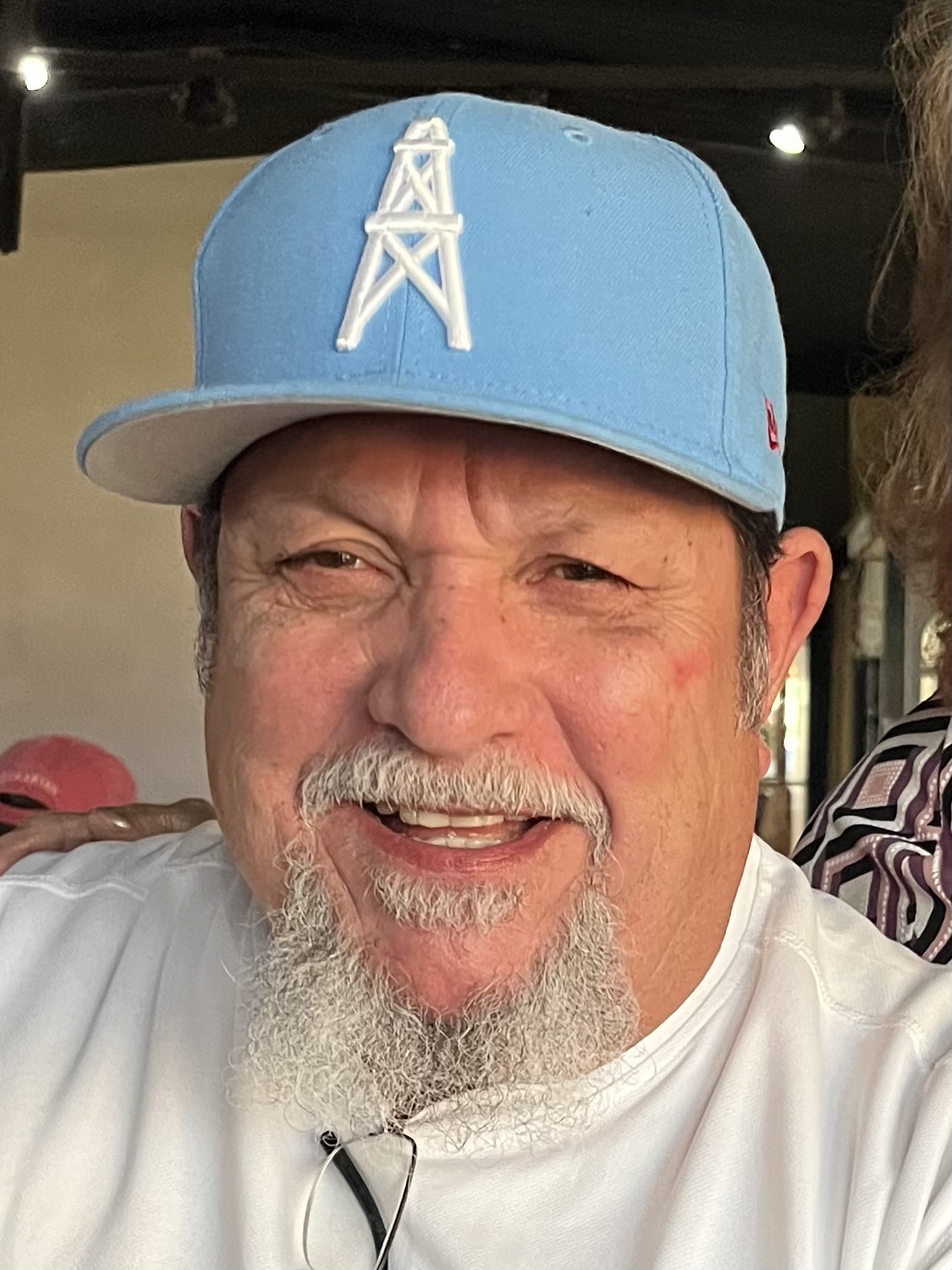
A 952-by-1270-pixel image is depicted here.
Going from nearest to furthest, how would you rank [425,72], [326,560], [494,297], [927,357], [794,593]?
[494,297]
[326,560]
[794,593]
[927,357]
[425,72]

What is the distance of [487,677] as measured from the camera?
2.67ft

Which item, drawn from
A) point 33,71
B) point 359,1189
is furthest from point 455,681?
point 33,71

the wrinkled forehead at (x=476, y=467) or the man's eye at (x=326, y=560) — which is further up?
the wrinkled forehead at (x=476, y=467)

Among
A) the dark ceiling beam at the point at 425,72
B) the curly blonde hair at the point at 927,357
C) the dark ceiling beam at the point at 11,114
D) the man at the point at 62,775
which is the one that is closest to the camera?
the curly blonde hair at the point at 927,357

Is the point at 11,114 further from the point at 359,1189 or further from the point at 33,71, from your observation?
the point at 359,1189

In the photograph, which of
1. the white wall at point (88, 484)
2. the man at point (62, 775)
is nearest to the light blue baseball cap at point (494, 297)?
the man at point (62, 775)

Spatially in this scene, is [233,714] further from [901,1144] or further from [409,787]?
[901,1144]

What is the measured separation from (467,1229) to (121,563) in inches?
93.5

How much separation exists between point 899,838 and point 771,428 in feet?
1.78

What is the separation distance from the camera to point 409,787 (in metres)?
0.83

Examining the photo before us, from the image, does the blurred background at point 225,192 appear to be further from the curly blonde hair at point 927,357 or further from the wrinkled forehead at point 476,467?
the wrinkled forehead at point 476,467

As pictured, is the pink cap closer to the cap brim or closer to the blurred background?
the blurred background

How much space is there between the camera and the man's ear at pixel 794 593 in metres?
0.99

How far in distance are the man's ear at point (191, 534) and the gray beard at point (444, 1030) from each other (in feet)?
0.91
